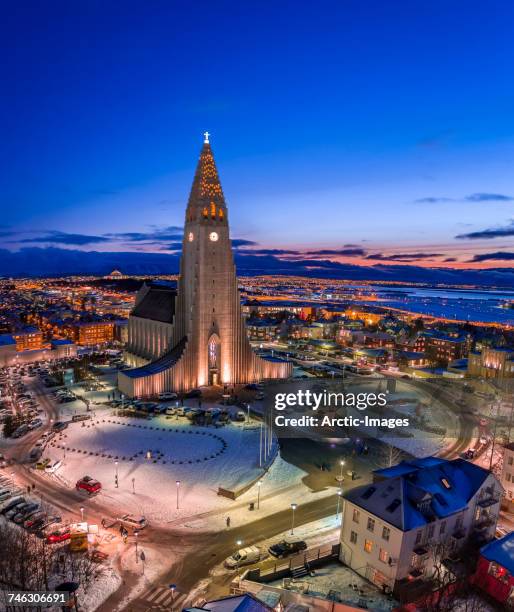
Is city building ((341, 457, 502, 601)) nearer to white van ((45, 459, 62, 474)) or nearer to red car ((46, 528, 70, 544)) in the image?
red car ((46, 528, 70, 544))

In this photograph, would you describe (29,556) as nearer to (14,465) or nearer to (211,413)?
(14,465)

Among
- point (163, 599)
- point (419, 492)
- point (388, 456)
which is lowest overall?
point (388, 456)

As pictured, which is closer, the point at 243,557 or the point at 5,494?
the point at 243,557

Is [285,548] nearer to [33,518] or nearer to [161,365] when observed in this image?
[33,518]

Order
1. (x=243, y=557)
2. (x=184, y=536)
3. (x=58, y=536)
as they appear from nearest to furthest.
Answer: (x=243, y=557) < (x=58, y=536) < (x=184, y=536)

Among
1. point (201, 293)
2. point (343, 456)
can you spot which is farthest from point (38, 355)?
point (343, 456)

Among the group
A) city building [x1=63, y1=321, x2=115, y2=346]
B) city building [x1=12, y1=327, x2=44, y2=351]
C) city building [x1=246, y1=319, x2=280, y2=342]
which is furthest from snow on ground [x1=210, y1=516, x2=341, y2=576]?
city building [x1=63, y1=321, x2=115, y2=346]

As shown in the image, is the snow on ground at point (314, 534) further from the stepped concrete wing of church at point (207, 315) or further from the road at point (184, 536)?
the stepped concrete wing of church at point (207, 315)

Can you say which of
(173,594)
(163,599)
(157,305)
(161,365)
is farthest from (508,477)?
(157,305)
